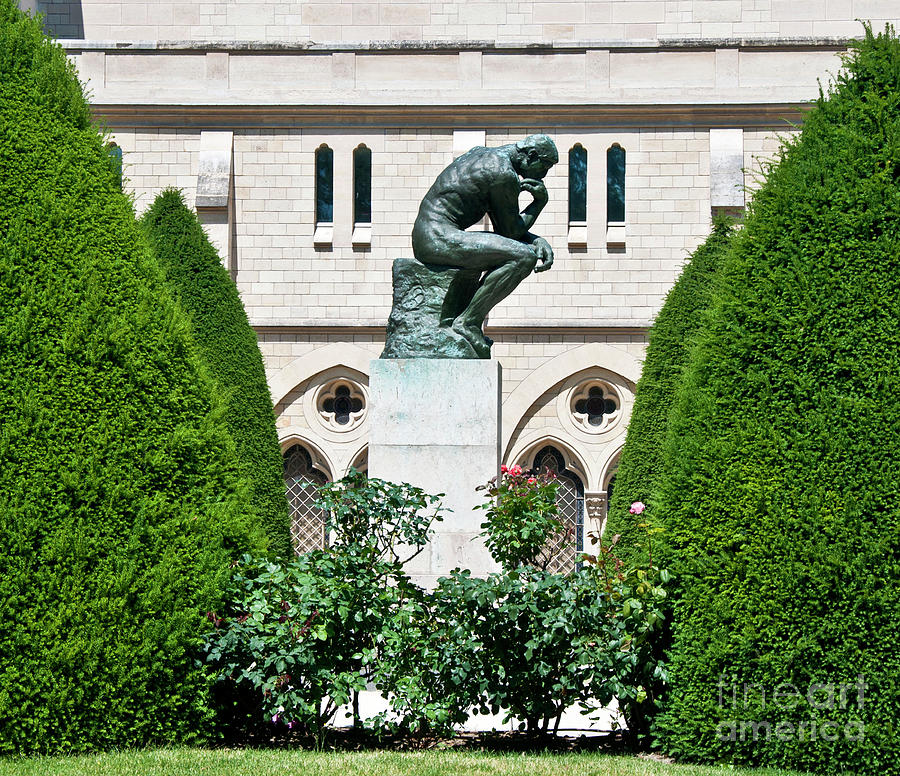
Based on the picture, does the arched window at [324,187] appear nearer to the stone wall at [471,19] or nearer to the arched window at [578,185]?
the stone wall at [471,19]

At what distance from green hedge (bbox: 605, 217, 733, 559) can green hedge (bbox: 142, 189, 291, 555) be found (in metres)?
3.78

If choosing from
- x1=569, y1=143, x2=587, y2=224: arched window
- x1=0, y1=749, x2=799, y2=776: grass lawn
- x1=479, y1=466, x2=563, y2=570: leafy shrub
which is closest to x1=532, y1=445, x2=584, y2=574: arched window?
x1=569, y1=143, x2=587, y2=224: arched window

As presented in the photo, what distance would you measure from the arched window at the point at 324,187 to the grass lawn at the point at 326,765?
15.1 m

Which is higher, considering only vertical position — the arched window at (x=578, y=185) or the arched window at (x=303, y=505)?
the arched window at (x=578, y=185)

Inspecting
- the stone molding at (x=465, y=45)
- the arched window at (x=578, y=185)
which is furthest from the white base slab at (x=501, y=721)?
the stone molding at (x=465, y=45)

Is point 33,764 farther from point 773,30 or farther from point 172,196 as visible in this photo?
point 773,30

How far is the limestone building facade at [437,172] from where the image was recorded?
19.8m

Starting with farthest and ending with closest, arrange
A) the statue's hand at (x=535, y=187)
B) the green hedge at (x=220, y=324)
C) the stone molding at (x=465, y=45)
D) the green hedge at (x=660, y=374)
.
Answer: the stone molding at (x=465, y=45), the green hedge at (x=220, y=324), the green hedge at (x=660, y=374), the statue's hand at (x=535, y=187)

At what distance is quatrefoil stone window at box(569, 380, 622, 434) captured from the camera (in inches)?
783

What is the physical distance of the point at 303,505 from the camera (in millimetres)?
20078

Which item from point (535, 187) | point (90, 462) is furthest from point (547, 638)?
point (535, 187)

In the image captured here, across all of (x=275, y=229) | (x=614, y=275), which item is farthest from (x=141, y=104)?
(x=614, y=275)

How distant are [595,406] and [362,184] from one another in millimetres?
5078

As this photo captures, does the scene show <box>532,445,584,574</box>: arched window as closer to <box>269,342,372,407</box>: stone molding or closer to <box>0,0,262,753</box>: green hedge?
<box>269,342,372,407</box>: stone molding
